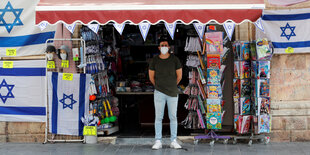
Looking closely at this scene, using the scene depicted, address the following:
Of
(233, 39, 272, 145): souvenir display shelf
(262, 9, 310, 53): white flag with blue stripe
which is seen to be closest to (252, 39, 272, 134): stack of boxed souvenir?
(233, 39, 272, 145): souvenir display shelf

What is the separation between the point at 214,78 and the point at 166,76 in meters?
0.97

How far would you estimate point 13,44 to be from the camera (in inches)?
285

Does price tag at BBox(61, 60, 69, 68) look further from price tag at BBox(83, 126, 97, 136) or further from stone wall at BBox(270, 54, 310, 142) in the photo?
stone wall at BBox(270, 54, 310, 142)

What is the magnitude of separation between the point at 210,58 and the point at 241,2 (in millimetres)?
1277

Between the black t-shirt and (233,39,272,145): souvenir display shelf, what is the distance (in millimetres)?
1246

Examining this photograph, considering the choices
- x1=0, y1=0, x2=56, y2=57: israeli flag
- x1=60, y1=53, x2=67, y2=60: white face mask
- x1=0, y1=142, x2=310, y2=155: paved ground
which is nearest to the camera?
x1=0, y1=142, x2=310, y2=155: paved ground

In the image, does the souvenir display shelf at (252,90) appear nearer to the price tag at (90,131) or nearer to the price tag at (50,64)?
the price tag at (90,131)

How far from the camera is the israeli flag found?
7164mm

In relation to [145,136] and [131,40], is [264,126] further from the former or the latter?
[131,40]

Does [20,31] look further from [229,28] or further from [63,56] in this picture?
[229,28]

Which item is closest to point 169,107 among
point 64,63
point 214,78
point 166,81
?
point 166,81

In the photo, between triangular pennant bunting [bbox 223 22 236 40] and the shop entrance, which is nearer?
triangular pennant bunting [bbox 223 22 236 40]

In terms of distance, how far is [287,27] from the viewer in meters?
6.77

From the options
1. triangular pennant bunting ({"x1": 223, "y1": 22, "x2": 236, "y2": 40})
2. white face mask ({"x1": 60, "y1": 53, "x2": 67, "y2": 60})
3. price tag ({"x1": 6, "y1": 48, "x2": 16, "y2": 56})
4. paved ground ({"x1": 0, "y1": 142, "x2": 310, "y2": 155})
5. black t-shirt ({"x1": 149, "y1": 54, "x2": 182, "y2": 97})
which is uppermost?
triangular pennant bunting ({"x1": 223, "y1": 22, "x2": 236, "y2": 40})
